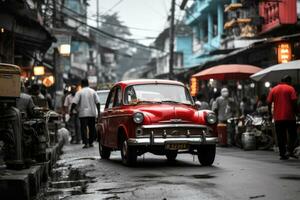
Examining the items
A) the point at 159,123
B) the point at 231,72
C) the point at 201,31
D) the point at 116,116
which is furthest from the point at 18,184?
the point at 201,31

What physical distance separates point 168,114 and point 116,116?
151cm

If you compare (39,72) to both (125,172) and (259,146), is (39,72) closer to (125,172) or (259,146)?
(259,146)

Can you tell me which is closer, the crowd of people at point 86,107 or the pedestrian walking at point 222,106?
the crowd of people at point 86,107

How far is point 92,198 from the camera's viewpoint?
312 inches

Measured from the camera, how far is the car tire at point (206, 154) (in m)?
12.1

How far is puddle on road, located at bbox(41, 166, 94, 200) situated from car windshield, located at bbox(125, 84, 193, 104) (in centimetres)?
197

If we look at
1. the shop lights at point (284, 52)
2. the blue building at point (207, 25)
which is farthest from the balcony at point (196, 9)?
the shop lights at point (284, 52)

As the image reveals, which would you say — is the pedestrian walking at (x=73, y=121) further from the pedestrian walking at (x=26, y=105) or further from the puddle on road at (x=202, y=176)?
the puddle on road at (x=202, y=176)

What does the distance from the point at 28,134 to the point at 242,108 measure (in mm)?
17601

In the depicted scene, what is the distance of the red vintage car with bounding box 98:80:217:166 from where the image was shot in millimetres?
11508

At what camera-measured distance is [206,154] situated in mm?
12164

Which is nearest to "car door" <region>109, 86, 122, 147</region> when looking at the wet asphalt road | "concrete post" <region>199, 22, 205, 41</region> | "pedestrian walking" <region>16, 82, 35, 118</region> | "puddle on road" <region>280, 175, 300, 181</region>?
the wet asphalt road

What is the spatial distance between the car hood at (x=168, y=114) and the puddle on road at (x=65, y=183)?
1714mm

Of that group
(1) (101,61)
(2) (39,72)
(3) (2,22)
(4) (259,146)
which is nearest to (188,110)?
(3) (2,22)
